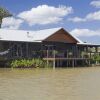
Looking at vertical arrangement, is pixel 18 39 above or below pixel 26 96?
above

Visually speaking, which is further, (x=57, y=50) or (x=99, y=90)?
(x=57, y=50)

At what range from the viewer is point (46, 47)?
4506cm

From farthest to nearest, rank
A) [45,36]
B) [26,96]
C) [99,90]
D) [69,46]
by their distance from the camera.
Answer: [69,46] < [45,36] < [99,90] < [26,96]

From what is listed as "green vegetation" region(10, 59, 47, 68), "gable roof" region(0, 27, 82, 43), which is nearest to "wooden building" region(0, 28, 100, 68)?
"gable roof" region(0, 27, 82, 43)

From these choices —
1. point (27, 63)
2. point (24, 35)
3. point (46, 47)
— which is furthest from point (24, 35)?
point (27, 63)

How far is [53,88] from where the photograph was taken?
20516mm

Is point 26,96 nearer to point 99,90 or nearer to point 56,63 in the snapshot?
point 99,90

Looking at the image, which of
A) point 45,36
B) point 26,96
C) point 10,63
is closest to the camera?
point 26,96

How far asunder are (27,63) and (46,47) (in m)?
5.26

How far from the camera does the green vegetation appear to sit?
39938 mm

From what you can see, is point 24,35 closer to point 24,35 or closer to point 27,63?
point 24,35

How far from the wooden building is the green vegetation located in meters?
1.19

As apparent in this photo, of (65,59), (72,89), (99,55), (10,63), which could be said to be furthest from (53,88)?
(99,55)

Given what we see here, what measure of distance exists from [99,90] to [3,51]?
77.5 feet
